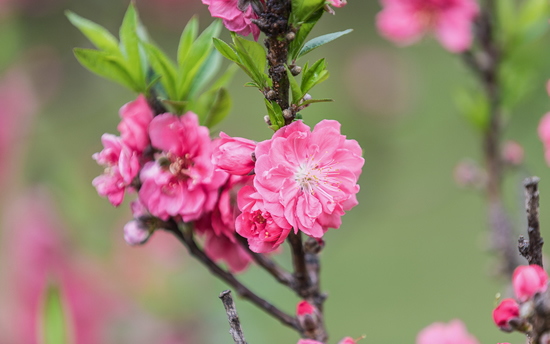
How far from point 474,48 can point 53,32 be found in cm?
94

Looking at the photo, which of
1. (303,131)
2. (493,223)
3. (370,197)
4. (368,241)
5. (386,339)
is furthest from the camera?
(368,241)

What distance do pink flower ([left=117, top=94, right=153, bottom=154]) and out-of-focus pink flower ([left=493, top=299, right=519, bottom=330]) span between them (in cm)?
34

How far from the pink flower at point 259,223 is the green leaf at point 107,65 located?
0.19 m

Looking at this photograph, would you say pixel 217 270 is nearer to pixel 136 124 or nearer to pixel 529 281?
pixel 136 124

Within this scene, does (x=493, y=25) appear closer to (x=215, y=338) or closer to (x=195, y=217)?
(x=195, y=217)

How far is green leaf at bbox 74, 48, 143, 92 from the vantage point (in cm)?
52

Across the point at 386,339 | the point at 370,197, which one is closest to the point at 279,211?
the point at 370,197

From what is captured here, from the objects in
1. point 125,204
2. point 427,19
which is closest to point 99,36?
point 427,19

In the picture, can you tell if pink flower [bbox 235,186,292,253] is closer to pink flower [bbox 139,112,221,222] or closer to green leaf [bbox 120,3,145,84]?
pink flower [bbox 139,112,221,222]

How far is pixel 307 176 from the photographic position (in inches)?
17.9

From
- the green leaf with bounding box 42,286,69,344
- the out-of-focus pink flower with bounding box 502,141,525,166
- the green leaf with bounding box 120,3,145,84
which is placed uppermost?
the out-of-focus pink flower with bounding box 502,141,525,166

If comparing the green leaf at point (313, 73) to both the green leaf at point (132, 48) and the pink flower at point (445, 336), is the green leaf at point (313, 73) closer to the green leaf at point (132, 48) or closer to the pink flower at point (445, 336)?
the green leaf at point (132, 48)

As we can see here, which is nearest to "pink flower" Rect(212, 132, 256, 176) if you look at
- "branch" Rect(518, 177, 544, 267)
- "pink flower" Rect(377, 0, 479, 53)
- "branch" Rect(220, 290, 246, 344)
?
"branch" Rect(220, 290, 246, 344)

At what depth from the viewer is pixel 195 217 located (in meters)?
0.50
